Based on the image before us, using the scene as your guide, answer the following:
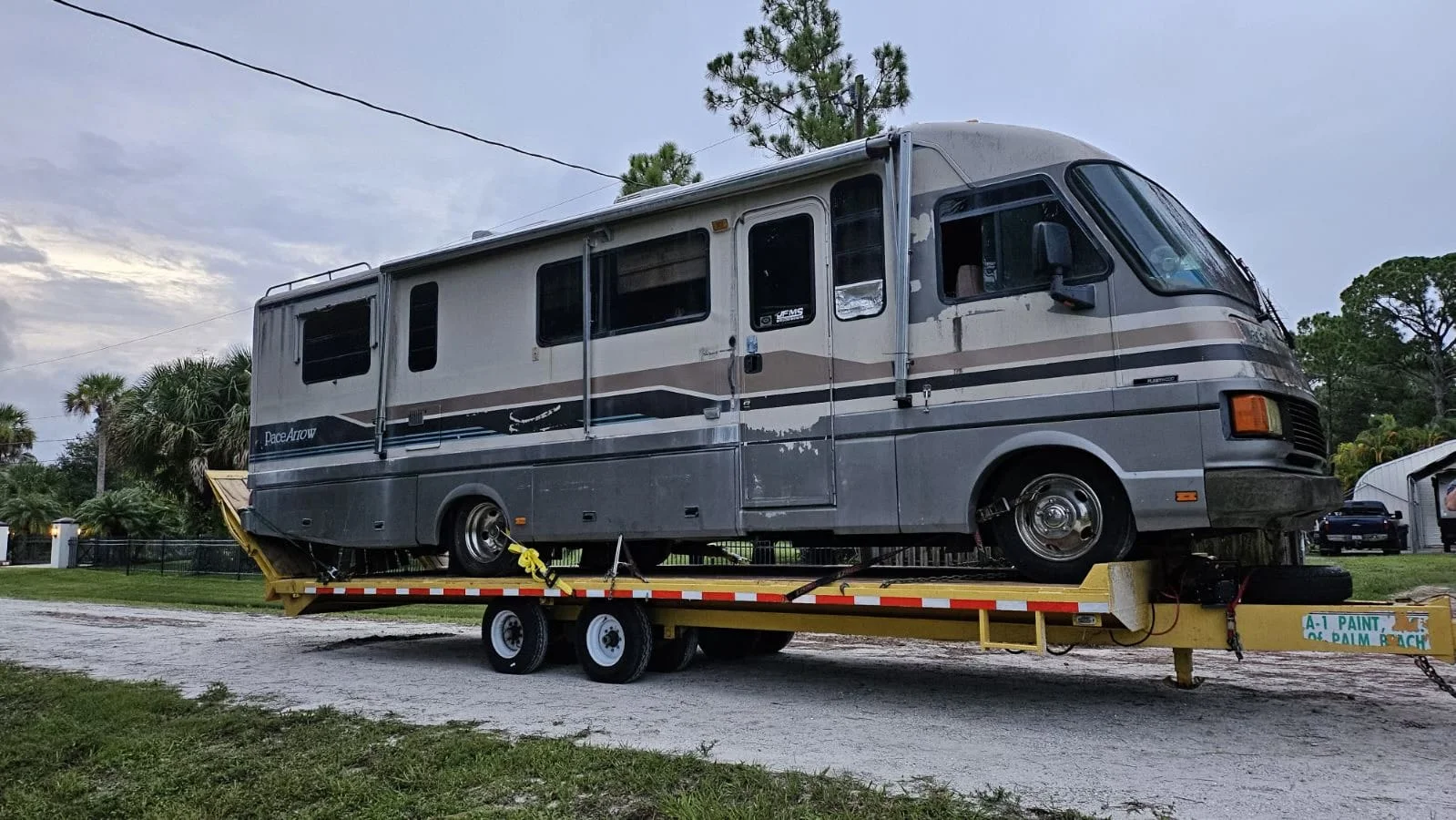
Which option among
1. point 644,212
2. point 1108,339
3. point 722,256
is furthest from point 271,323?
point 1108,339

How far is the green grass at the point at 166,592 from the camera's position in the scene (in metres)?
17.0

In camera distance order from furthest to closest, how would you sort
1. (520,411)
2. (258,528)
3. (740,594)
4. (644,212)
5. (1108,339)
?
(258,528) → (520,411) → (644,212) → (740,594) → (1108,339)

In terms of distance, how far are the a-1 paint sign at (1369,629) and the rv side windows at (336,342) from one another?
8.27m

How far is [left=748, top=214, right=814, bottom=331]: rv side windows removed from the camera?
791 cm

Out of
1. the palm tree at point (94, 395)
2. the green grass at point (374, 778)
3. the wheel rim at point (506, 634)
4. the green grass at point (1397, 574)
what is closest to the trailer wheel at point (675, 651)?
the wheel rim at point (506, 634)

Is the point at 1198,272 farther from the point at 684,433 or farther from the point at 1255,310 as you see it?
the point at 684,433

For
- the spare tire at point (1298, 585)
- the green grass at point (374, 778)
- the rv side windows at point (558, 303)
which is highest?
the rv side windows at point (558, 303)

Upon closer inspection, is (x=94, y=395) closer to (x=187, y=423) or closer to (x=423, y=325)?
(x=187, y=423)

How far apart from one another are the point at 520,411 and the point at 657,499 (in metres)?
1.69

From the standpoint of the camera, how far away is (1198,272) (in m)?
6.64

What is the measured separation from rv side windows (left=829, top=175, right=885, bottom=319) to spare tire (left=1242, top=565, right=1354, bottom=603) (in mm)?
2921

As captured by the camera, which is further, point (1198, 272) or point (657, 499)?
point (657, 499)

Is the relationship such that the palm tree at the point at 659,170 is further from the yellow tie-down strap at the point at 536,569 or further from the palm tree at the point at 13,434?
the palm tree at the point at 13,434

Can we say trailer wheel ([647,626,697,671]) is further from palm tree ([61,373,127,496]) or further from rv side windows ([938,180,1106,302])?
palm tree ([61,373,127,496])
